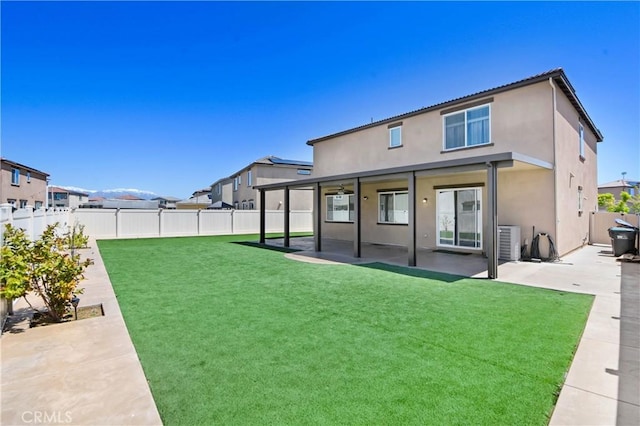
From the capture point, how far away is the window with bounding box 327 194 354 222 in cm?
1733

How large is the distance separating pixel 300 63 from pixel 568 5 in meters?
11.1

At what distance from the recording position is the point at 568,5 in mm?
10086

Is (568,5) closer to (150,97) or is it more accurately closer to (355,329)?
(355,329)

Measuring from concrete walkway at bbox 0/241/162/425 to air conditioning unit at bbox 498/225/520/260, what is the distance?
1079 centimetres

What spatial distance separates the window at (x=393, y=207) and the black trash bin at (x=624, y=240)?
7.39m

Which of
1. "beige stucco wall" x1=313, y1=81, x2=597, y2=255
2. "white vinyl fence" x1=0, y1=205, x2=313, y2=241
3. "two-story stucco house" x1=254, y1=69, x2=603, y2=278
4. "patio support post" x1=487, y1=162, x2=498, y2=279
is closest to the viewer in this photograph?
"patio support post" x1=487, y1=162, x2=498, y2=279

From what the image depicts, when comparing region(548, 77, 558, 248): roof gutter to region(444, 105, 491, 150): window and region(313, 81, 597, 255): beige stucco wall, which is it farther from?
region(444, 105, 491, 150): window

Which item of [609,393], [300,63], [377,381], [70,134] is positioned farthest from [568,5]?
[70,134]

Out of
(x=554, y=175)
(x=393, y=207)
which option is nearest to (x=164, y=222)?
(x=393, y=207)

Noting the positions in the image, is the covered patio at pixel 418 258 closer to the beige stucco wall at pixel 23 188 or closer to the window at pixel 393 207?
the window at pixel 393 207

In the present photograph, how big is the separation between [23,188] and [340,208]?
2686 cm

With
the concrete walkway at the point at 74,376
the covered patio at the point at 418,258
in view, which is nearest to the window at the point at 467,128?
the covered patio at the point at 418,258

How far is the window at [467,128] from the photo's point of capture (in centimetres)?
1116

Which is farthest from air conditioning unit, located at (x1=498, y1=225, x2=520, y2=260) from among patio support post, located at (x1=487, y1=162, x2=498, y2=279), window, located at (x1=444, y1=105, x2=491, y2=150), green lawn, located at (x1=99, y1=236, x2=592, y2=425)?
green lawn, located at (x1=99, y1=236, x2=592, y2=425)
